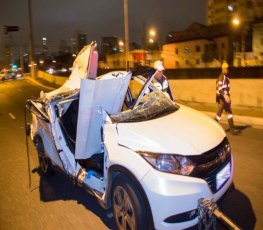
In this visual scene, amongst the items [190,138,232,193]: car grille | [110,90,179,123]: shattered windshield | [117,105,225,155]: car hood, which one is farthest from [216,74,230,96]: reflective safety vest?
[190,138,232,193]: car grille

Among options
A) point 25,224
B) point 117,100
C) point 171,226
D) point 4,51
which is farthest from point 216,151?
point 4,51

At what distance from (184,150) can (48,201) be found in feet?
9.08

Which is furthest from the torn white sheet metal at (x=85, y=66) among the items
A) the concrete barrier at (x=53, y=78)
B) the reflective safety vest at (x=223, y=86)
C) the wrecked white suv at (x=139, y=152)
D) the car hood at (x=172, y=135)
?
the concrete barrier at (x=53, y=78)

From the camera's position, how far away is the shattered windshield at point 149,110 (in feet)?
14.5

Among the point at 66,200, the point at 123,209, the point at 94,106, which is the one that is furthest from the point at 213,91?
the point at 123,209

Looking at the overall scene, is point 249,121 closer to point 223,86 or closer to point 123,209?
point 223,86

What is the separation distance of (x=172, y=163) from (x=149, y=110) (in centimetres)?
116

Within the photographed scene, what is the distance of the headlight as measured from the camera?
365 centimetres

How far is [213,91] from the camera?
589 inches

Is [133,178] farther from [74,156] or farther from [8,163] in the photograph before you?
[8,163]

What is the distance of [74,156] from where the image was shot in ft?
16.9

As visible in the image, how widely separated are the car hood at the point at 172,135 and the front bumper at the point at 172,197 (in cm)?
28

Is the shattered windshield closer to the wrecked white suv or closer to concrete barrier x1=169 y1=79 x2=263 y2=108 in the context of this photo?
the wrecked white suv

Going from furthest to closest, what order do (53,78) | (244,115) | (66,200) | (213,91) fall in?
1. (53,78)
2. (213,91)
3. (244,115)
4. (66,200)
